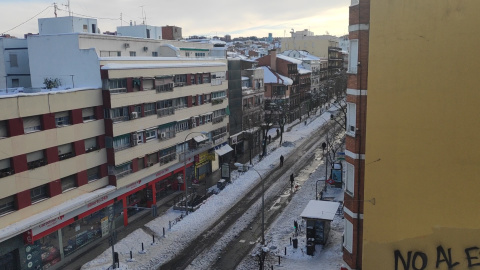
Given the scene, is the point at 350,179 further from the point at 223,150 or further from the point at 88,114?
the point at 223,150

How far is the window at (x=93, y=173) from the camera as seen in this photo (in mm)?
34656

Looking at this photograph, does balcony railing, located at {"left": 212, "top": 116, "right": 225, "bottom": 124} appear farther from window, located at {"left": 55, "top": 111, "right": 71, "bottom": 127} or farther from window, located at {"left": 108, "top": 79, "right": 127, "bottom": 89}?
window, located at {"left": 55, "top": 111, "right": 71, "bottom": 127}

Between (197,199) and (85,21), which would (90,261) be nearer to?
(197,199)

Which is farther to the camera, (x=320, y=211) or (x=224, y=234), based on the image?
(x=224, y=234)

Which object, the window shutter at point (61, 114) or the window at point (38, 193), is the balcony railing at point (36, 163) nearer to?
the window at point (38, 193)

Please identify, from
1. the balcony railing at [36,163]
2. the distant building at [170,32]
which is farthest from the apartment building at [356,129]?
the distant building at [170,32]

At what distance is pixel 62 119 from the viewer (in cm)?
3161

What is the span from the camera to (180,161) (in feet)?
154

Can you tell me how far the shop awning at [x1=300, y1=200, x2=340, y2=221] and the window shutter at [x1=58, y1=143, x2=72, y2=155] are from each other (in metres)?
18.5

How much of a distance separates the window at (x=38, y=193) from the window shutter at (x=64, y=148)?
284 cm

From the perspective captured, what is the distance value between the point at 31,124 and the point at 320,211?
854 inches

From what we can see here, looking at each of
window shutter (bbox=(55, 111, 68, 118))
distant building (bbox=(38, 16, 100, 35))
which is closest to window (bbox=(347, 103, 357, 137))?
window shutter (bbox=(55, 111, 68, 118))

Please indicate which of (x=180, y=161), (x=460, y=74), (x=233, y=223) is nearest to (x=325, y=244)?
(x=233, y=223)

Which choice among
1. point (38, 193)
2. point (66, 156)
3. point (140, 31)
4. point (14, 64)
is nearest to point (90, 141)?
point (66, 156)
